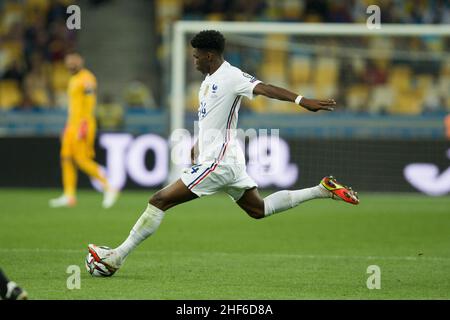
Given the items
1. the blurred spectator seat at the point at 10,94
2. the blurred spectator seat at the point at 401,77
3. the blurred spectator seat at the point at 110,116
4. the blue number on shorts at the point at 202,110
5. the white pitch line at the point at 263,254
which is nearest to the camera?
the blue number on shorts at the point at 202,110

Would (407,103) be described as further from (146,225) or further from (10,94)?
(146,225)

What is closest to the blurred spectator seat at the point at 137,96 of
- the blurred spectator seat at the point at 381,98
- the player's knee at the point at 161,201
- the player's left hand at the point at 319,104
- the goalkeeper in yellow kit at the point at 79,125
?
the blurred spectator seat at the point at 381,98

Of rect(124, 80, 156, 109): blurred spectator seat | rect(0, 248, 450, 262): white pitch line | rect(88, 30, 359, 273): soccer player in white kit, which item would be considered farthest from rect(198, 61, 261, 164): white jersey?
rect(124, 80, 156, 109): blurred spectator seat

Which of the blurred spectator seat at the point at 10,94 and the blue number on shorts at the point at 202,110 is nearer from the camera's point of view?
the blue number on shorts at the point at 202,110

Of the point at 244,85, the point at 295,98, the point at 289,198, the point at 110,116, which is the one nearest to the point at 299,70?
the point at 110,116

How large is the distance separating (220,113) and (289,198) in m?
1.21

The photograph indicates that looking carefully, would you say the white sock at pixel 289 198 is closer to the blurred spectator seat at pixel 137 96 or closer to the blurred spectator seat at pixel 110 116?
the blurred spectator seat at pixel 110 116

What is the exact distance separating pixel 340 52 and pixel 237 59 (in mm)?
2199

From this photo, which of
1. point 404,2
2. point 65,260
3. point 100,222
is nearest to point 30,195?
point 100,222

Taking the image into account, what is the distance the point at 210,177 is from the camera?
27.9 feet

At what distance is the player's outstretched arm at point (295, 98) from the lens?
798 centimetres

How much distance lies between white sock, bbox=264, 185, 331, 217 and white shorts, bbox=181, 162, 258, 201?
0.48 meters
